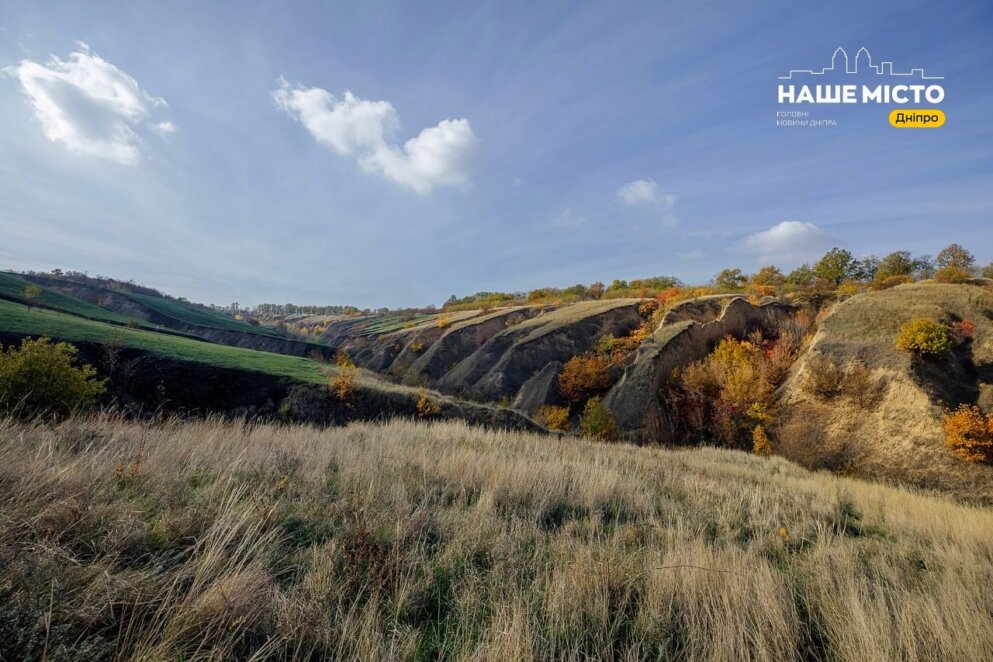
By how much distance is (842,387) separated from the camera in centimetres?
2517

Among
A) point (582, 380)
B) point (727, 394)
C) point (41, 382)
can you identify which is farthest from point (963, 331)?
point (41, 382)

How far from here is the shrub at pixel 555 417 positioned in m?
33.8

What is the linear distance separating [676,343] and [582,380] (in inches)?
355

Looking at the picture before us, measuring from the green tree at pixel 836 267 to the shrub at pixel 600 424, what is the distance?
2212 inches

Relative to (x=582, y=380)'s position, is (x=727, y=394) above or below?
below

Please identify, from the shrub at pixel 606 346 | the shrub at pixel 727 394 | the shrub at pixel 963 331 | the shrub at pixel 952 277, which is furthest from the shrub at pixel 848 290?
the shrub at pixel 606 346

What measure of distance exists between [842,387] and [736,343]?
35.6 ft

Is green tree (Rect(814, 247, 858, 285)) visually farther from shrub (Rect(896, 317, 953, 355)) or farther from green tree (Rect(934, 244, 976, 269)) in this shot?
shrub (Rect(896, 317, 953, 355))

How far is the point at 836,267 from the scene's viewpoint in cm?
6347

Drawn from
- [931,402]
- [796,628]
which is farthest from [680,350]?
[796,628]

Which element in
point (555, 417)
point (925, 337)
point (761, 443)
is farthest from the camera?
point (555, 417)

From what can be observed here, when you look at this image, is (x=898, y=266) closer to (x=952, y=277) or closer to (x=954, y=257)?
(x=954, y=257)

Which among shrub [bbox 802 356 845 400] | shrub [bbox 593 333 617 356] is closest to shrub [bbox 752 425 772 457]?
shrub [bbox 802 356 845 400]

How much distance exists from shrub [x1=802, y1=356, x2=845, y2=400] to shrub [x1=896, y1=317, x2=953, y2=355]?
373 cm
